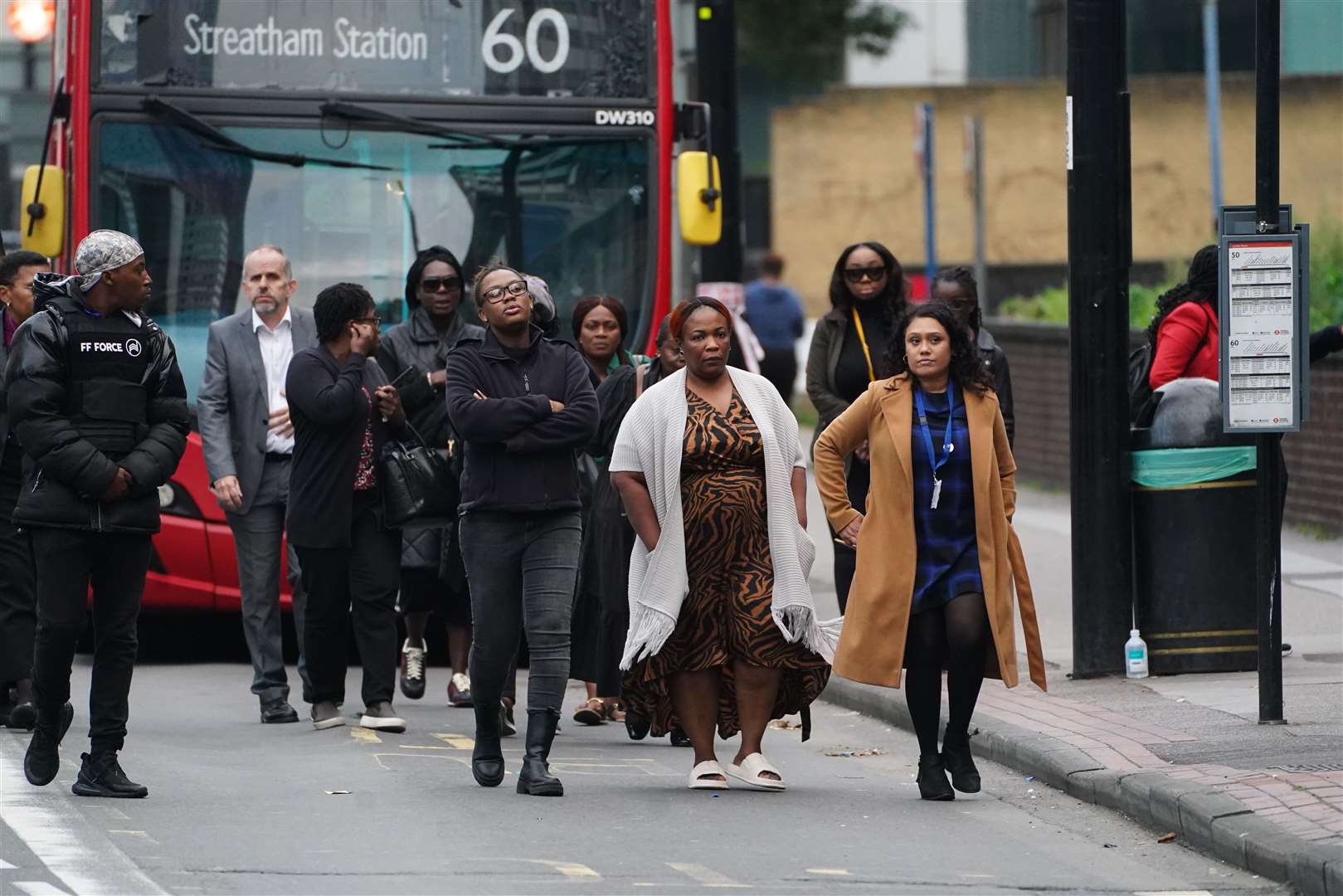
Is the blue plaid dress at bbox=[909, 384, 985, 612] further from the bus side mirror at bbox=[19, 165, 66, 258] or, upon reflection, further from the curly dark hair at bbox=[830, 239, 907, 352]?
the bus side mirror at bbox=[19, 165, 66, 258]

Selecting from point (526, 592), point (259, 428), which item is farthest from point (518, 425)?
point (259, 428)

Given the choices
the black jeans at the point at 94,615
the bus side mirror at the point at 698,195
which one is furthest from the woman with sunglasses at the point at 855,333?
the black jeans at the point at 94,615

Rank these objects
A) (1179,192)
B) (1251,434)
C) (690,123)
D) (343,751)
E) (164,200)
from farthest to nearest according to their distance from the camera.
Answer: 1. (1179,192)
2. (690,123)
3. (164,200)
4. (1251,434)
5. (343,751)

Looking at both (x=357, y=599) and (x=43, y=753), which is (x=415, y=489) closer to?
(x=357, y=599)

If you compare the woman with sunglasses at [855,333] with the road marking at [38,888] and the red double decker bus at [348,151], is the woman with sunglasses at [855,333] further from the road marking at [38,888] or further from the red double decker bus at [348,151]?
the road marking at [38,888]

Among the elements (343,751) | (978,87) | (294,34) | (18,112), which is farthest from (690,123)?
(18,112)

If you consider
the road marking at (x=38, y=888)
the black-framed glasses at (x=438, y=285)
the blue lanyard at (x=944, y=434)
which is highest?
the black-framed glasses at (x=438, y=285)

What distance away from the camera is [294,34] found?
11.5 m

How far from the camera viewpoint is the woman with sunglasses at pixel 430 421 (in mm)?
9727

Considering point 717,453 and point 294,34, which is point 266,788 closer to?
point 717,453

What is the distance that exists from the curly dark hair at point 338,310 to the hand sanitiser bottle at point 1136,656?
337 cm

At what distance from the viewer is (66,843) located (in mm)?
6789

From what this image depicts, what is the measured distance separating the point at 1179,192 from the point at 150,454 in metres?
30.6

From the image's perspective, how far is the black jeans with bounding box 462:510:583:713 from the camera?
7.93 m
